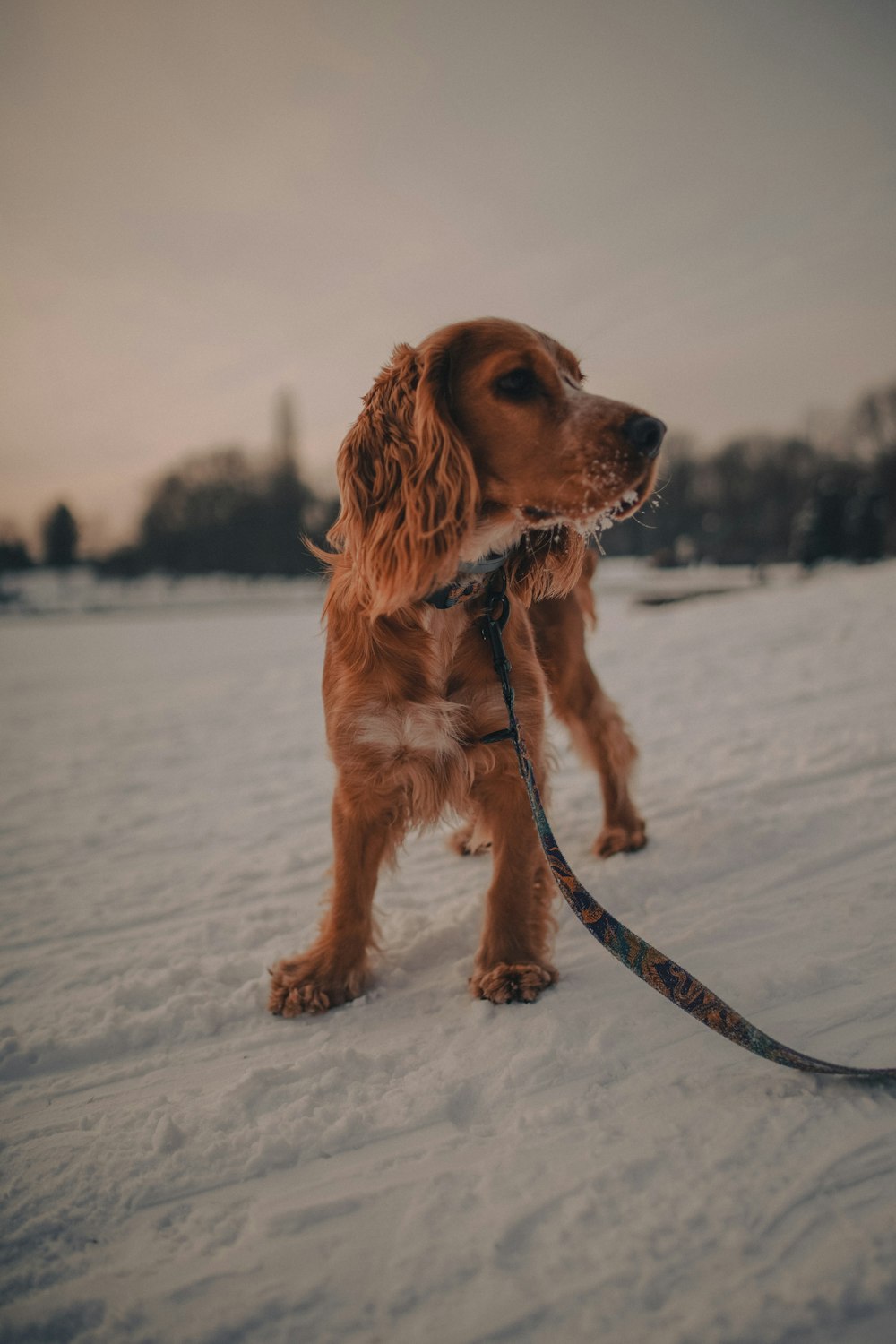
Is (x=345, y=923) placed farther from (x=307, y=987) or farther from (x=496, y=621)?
(x=496, y=621)

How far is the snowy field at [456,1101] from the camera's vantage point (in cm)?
128

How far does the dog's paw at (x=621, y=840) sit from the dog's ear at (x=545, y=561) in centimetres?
128

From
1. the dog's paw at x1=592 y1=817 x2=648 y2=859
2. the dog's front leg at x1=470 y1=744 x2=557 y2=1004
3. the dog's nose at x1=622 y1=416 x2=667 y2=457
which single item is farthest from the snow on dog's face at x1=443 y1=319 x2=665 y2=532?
the dog's paw at x1=592 y1=817 x2=648 y2=859

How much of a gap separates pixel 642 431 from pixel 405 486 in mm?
703

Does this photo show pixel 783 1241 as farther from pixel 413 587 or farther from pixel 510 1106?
pixel 413 587

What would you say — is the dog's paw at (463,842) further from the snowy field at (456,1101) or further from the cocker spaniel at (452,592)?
the cocker spaniel at (452,592)

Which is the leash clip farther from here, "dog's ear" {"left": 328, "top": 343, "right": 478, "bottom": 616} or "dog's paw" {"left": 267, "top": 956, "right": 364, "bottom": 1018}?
"dog's paw" {"left": 267, "top": 956, "right": 364, "bottom": 1018}

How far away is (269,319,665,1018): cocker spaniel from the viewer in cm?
209

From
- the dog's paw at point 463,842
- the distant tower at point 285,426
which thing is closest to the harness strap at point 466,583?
the dog's paw at point 463,842

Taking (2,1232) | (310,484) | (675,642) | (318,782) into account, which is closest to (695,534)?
(310,484)

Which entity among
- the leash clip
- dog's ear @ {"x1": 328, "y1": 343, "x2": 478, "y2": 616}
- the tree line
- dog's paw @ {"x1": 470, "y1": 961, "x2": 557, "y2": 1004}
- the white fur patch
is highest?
the tree line

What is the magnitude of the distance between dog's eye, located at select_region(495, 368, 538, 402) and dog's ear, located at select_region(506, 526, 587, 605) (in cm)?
46

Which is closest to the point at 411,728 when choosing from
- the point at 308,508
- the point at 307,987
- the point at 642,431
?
the point at 307,987

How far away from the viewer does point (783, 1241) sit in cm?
130
